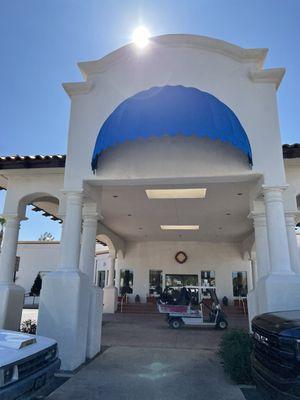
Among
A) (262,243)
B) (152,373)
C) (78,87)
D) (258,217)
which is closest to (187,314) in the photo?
(262,243)

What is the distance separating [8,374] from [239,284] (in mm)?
17465

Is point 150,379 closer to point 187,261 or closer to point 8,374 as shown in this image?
point 8,374

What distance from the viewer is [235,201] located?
1055cm

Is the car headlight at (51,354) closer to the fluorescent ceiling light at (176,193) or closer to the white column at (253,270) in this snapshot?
the fluorescent ceiling light at (176,193)

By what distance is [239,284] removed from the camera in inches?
741

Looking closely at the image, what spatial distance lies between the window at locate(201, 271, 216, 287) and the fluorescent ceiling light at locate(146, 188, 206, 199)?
10075 millimetres

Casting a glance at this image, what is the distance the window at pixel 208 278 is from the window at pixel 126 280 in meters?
4.45

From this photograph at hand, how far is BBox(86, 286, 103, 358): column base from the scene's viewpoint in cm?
673

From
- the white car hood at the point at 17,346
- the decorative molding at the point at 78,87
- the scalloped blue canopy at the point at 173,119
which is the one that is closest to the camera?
the white car hood at the point at 17,346

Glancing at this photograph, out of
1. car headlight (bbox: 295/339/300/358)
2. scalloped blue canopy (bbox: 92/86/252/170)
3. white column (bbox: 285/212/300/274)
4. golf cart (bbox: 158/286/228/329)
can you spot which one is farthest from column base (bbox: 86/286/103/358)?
golf cart (bbox: 158/286/228/329)

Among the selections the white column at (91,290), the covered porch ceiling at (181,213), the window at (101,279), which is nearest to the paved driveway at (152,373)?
the white column at (91,290)

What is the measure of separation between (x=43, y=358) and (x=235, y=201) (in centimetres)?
814

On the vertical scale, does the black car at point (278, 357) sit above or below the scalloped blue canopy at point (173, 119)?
below

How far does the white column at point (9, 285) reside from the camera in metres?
7.99
